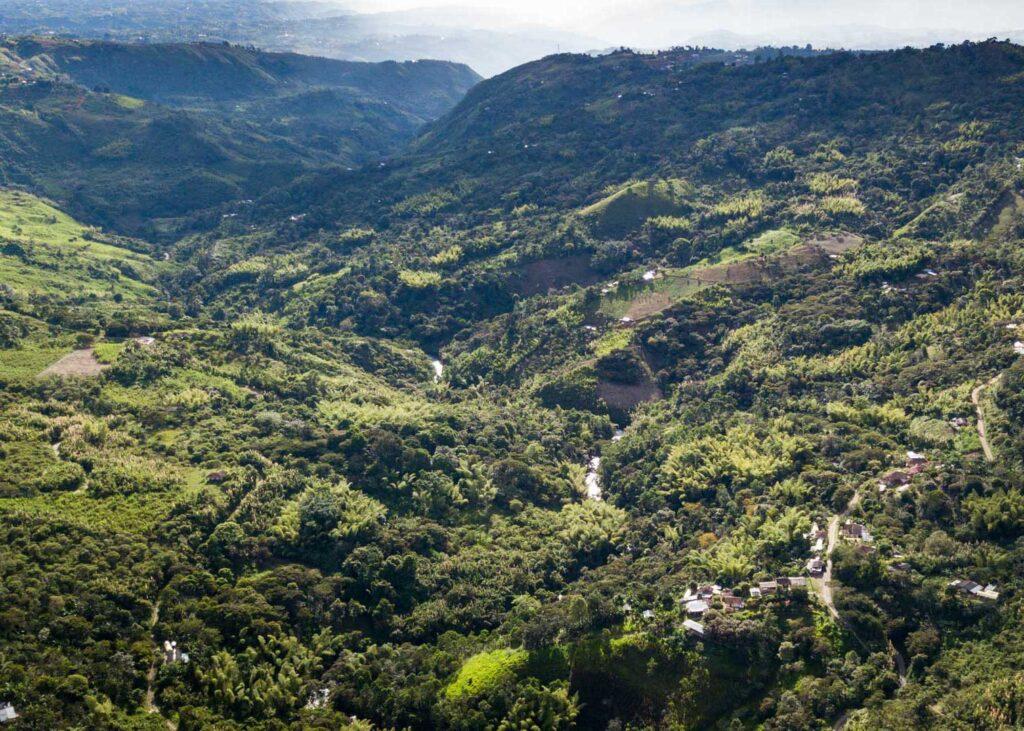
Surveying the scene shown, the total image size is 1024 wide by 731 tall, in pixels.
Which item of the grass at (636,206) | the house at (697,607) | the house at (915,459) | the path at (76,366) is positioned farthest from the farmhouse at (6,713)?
the grass at (636,206)

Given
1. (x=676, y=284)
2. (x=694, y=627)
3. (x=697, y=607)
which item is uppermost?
(x=676, y=284)

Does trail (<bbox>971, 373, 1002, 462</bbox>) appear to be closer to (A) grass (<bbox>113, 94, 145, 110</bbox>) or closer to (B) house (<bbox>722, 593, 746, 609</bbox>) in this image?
(B) house (<bbox>722, 593, 746, 609</bbox>)

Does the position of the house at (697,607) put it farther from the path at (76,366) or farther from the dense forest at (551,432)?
the path at (76,366)

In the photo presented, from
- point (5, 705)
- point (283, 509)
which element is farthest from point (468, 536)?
point (5, 705)

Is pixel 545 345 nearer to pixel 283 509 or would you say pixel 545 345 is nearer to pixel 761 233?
pixel 761 233

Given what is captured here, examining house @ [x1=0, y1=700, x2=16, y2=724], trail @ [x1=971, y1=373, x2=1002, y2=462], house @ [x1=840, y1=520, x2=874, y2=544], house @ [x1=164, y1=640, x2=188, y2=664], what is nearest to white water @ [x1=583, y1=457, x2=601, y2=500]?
house @ [x1=840, y1=520, x2=874, y2=544]

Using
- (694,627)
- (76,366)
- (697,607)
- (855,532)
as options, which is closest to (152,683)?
(694,627)

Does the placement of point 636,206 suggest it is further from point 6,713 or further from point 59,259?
point 6,713
